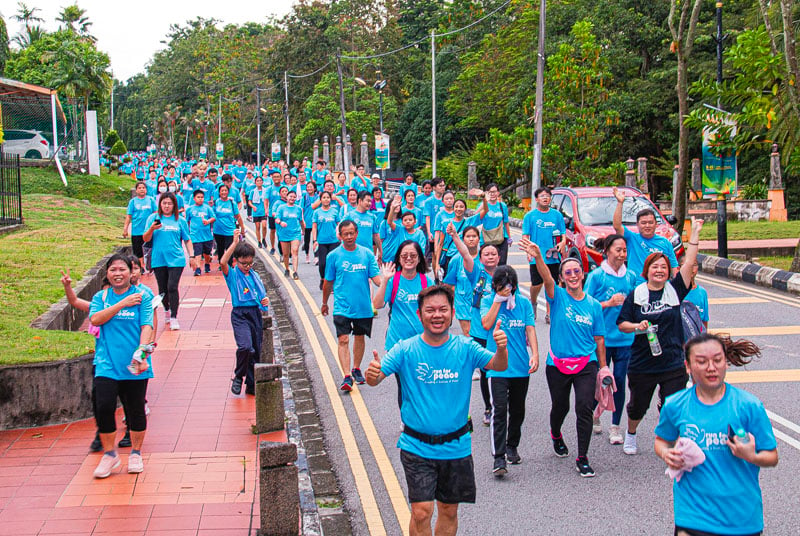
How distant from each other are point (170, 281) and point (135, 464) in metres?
5.91

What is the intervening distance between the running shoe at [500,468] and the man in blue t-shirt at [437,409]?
75.1 inches

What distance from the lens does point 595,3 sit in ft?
138

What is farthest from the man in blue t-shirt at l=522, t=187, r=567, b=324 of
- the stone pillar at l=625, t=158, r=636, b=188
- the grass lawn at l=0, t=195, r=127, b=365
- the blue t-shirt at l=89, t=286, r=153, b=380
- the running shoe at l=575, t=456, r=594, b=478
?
the stone pillar at l=625, t=158, r=636, b=188

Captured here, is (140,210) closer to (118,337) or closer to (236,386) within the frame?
(236,386)

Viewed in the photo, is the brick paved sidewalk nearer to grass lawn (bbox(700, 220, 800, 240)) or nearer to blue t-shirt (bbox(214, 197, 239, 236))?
blue t-shirt (bbox(214, 197, 239, 236))

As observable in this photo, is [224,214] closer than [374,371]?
No

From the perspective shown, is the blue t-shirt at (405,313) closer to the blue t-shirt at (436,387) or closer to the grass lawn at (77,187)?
the blue t-shirt at (436,387)

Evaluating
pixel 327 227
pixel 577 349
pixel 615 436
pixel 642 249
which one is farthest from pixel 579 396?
pixel 327 227

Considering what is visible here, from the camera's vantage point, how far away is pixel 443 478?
512 centimetres

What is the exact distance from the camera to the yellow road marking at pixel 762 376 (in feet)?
31.8

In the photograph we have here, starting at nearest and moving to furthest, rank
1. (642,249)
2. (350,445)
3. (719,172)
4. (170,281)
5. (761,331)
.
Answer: (350,445) → (642,249) → (761,331) → (170,281) → (719,172)

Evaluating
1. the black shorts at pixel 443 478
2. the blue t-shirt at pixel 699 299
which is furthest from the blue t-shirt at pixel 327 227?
the black shorts at pixel 443 478

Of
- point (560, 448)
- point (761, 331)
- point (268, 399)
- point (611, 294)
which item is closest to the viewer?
point (560, 448)

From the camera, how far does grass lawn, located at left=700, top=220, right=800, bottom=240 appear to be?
82.7 ft
